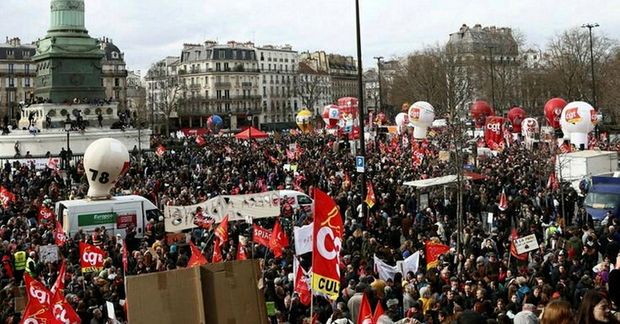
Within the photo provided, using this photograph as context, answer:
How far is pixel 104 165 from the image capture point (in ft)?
80.8

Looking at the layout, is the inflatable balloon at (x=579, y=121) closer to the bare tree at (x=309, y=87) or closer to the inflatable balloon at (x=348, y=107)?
the inflatable balloon at (x=348, y=107)

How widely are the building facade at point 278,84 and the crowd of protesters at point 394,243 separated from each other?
322ft

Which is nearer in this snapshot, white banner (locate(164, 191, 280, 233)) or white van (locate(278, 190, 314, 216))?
white banner (locate(164, 191, 280, 233))

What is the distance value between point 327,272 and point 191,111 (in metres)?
112

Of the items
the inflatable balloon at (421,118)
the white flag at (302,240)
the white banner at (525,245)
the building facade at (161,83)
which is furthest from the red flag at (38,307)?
the building facade at (161,83)

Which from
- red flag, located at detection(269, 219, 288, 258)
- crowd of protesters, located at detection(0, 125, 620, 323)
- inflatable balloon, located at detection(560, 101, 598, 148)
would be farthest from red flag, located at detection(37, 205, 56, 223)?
inflatable balloon, located at detection(560, 101, 598, 148)

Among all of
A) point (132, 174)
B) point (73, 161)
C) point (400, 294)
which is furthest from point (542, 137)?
point (400, 294)

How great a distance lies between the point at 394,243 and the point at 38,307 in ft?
30.7

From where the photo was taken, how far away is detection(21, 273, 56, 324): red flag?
32.2 ft

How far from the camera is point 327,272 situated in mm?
9930

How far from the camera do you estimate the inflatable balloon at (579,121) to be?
36.6m

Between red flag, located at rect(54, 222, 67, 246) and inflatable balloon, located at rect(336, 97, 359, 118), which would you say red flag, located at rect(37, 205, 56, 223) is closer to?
red flag, located at rect(54, 222, 67, 246)

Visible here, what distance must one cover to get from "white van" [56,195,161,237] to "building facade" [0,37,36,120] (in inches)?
4065

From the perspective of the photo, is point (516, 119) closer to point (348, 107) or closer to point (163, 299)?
point (348, 107)
